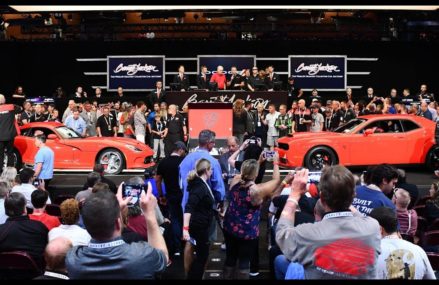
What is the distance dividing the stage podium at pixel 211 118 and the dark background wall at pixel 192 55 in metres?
9.66

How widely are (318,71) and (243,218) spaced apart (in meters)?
17.7

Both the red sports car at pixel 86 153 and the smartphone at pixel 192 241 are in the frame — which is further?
the red sports car at pixel 86 153

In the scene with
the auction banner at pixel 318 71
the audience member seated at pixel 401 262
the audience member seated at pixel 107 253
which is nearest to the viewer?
the audience member seated at pixel 107 253

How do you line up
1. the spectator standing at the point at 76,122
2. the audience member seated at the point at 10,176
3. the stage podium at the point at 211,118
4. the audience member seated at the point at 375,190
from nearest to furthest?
the audience member seated at the point at 375,190
the audience member seated at the point at 10,176
the stage podium at the point at 211,118
the spectator standing at the point at 76,122

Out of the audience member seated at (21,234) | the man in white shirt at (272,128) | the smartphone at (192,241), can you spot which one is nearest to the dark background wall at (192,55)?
the man in white shirt at (272,128)

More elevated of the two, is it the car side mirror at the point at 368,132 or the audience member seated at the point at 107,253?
the car side mirror at the point at 368,132

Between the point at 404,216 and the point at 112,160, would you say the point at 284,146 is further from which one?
the point at 404,216

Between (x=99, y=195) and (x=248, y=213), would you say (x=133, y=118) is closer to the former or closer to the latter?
(x=248, y=213)

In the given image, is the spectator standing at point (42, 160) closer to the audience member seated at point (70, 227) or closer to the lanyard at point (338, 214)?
the audience member seated at point (70, 227)

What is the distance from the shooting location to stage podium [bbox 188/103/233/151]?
14711mm

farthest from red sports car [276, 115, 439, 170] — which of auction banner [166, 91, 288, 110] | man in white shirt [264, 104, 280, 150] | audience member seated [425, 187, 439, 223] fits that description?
audience member seated [425, 187, 439, 223]

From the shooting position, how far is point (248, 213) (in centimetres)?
691

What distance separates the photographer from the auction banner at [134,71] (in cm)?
2383

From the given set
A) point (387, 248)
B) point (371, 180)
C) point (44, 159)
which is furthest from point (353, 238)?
point (44, 159)
